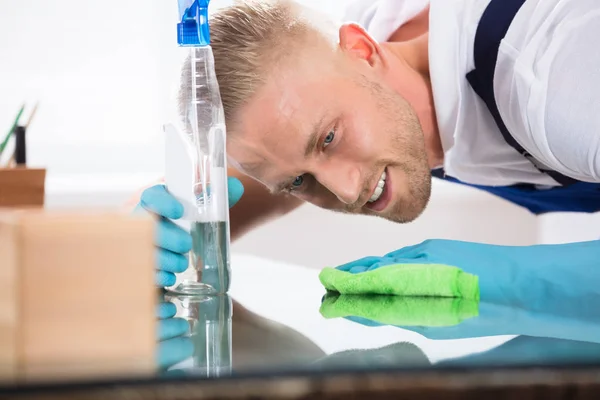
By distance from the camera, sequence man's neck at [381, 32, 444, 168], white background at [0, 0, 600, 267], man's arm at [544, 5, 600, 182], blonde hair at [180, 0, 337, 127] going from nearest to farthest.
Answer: man's arm at [544, 5, 600, 182] < blonde hair at [180, 0, 337, 127] < man's neck at [381, 32, 444, 168] < white background at [0, 0, 600, 267]

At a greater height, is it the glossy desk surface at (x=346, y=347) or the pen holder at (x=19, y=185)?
the pen holder at (x=19, y=185)

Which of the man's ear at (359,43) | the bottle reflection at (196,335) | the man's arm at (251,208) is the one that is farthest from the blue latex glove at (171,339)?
the man's arm at (251,208)

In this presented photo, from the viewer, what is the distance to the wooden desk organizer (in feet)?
0.96

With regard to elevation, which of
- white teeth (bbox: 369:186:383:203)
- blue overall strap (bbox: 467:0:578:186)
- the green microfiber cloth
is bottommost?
the green microfiber cloth

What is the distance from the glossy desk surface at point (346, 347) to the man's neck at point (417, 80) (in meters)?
0.85

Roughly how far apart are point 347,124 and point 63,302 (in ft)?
3.74

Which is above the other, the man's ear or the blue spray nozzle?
the man's ear

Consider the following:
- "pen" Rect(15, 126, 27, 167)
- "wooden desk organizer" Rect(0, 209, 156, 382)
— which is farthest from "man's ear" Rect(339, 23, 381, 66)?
"wooden desk organizer" Rect(0, 209, 156, 382)

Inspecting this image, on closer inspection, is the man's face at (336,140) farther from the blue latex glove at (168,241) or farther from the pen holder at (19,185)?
the pen holder at (19,185)

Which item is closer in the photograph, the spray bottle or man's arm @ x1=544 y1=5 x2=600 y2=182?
the spray bottle

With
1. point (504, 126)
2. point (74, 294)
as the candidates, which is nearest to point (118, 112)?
point (504, 126)

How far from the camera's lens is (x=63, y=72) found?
2.50 metres

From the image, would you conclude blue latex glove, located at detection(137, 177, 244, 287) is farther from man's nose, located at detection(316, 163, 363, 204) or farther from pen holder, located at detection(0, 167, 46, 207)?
man's nose, located at detection(316, 163, 363, 204)

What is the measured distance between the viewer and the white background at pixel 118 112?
8.13 feet
